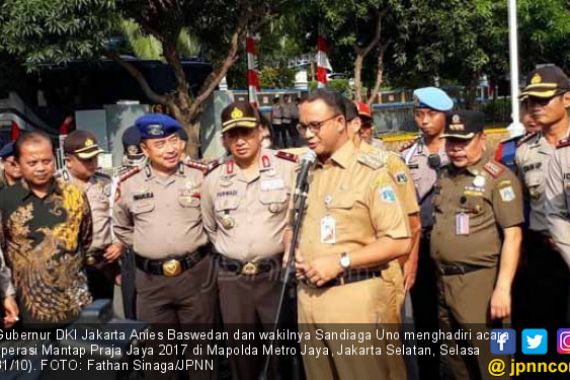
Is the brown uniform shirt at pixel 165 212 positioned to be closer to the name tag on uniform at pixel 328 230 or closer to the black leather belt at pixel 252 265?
the black leather belt at pixel 252 265

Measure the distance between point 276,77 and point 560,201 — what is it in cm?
2316

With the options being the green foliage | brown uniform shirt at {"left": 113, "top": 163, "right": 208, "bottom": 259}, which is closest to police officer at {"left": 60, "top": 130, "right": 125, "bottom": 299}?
brown uniform shirt at {"left": 113, "top": 163, "right": 208, "bottom": 259}

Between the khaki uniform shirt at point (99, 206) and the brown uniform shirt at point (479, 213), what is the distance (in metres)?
2.03

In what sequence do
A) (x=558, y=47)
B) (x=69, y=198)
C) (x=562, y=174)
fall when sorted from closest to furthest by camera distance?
(x=562, y=174)
(x=69, y=198)
(x=558, y=47)

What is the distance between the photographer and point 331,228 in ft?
9.30

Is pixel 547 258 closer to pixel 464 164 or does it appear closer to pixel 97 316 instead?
pixel 464 164

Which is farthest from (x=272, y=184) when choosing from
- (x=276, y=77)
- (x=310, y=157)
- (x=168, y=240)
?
(x=276, y=77)

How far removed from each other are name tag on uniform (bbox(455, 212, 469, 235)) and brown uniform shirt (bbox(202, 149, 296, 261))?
867 mm

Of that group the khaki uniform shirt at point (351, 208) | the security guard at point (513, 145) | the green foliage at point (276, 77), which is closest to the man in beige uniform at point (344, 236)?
the khaki uniform shirt at point (351, 208)

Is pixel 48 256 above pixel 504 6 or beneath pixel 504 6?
beneath

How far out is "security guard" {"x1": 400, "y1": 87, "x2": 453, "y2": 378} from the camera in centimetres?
387

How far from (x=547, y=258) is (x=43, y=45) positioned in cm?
770

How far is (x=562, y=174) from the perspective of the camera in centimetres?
325

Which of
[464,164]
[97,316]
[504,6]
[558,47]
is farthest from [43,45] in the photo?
[558,47]
